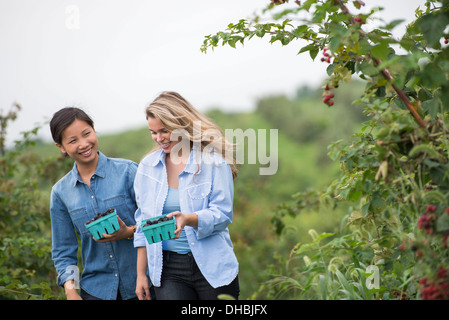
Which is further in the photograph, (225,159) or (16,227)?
(16,227)

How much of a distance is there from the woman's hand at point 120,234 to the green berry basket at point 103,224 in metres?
0.04

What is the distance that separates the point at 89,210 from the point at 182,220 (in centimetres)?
74

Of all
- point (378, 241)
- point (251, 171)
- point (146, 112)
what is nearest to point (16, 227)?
point (146, 112)

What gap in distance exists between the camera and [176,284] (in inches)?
97.3

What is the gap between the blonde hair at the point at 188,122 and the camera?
261cm

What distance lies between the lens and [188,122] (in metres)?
2.69

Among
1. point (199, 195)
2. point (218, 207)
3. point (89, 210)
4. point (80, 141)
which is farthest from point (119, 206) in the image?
point (218, 207)

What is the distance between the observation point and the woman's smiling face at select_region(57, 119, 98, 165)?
2.72m

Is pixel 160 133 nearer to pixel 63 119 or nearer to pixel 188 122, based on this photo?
pixel 188 122

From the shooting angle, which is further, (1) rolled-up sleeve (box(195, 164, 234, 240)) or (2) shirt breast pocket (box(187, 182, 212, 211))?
(2) shirt breast pocket (box(187, 182, 212, 211))

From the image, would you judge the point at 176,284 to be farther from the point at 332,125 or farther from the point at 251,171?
the point at 332,125

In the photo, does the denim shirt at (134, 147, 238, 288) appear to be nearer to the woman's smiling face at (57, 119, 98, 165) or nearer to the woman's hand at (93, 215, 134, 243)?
the woman's hand at (93, 215, 134, 243)

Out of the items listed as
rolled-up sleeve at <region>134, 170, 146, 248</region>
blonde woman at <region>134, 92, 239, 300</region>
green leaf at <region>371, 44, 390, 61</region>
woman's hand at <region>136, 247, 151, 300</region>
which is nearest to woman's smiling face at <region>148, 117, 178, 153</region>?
blonde woman at <region>134, 92, 239, 300</region>
